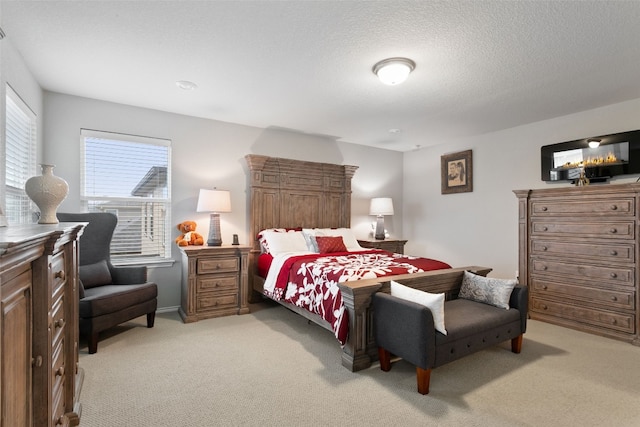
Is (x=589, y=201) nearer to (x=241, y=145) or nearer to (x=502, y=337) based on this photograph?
(x=502, y=337)

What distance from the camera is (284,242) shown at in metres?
4.27

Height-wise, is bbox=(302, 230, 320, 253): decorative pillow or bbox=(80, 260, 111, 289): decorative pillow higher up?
bbox=(302, 230, 320, 253): decorative pillow

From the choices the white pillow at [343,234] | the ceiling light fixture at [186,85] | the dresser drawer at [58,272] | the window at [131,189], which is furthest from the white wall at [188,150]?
the dresser drawer at [58,272]

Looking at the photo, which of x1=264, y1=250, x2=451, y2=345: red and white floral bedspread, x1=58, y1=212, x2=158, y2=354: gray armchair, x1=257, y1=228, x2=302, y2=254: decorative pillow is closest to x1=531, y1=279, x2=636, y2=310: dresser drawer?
x1=264, y1=250, x2=451, y2=345: red and white floral bedspread

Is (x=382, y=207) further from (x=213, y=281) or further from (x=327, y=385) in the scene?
(x=327, y=385)

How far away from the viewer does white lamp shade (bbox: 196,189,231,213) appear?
3.95 metres

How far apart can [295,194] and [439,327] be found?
121 inches

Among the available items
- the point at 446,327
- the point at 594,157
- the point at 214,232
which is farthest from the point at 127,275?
the point at 594,157

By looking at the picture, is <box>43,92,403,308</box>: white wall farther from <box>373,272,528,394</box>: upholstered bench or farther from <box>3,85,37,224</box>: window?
<box>373,272,528,394</box>: upholstered bench

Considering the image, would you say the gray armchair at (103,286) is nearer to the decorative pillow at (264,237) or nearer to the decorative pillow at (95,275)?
the decorative pillow at (95,275)

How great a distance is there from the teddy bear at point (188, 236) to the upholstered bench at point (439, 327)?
239cm

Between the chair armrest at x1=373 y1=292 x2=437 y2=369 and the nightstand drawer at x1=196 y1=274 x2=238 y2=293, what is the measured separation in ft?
6.40

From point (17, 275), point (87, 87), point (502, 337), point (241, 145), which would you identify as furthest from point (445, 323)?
point (87, 87)

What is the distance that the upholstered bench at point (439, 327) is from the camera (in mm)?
2207
